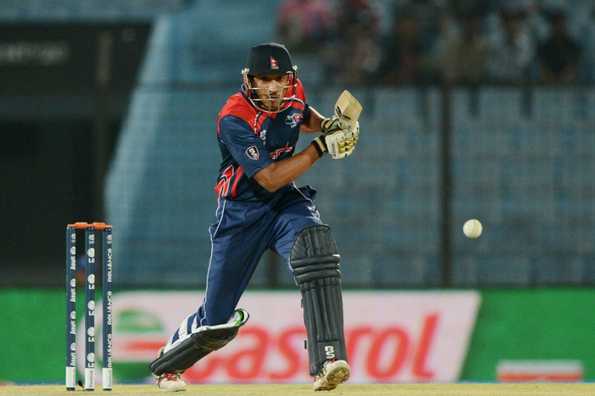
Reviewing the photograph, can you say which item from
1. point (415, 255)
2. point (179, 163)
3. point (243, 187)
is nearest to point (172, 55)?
point (179, 163)

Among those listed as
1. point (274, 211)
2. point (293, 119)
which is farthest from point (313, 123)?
point (274, 211)

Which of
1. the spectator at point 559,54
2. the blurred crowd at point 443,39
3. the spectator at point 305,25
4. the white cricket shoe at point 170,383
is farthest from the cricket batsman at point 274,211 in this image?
the spectator at point 305,25

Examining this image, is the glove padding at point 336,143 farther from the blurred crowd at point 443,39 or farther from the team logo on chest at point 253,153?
the blurred crowd at point 443,39

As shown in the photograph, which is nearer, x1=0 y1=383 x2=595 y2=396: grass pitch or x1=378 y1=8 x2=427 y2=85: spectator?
x1=0 y1=383 x2=595 y2=396: grass pitch

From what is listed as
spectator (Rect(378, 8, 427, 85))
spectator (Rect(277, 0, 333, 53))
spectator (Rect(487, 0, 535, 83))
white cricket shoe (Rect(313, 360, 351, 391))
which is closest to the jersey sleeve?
white cricket shoe (Rect(313, 360, 351, 391))

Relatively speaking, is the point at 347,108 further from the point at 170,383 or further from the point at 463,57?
the point at 463,57

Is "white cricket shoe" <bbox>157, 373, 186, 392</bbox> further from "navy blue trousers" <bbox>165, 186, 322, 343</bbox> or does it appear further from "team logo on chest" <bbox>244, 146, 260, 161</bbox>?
"team logo on chest" <bbox>244, 146, 260, 161</bbox>

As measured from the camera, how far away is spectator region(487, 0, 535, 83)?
12883mm

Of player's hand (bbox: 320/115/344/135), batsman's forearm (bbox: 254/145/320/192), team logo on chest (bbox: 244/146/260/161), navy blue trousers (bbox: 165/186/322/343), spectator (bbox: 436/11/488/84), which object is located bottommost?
navy blue trousers (bbox: 165/186/322/343)

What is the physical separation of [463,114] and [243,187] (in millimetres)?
6208

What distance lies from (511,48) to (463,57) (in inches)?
21.2

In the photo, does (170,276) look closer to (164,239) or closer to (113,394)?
(164,239)

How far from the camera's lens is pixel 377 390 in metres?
6.53

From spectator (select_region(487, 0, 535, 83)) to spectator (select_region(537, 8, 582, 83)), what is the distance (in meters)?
0.15
